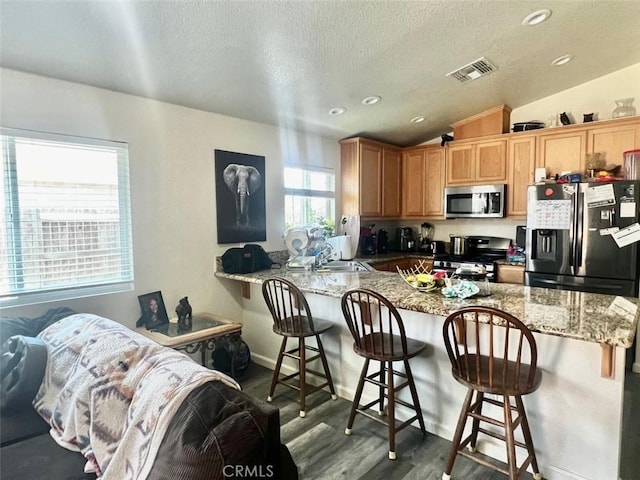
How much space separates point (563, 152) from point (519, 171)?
1.42 feet

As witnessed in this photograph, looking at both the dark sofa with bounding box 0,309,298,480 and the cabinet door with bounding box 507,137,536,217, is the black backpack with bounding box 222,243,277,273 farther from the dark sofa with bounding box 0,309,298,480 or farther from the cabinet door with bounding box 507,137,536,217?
→ the cabinet door with bounding box 507,137,536,217

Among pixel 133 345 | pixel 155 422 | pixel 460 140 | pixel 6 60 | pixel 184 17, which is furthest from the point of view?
pixel 460 140

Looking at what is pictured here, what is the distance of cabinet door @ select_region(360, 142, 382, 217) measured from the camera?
4.49 m

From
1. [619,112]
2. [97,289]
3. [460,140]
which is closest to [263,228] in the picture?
[97,289]

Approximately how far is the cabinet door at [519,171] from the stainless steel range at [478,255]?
550mm

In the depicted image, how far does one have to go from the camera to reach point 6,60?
2.17 metres

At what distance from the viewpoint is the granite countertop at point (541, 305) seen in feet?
5.29

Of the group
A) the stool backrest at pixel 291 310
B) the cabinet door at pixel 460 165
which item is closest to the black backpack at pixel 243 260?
the stool backrest at pixel 291 310

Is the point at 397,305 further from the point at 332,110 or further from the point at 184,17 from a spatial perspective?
the point at 332,110

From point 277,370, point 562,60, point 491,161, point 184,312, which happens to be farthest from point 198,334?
point 562,60

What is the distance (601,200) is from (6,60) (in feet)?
14.7

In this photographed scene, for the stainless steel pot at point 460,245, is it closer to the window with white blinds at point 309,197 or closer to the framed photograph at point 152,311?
the window with white blinds at point 309,197

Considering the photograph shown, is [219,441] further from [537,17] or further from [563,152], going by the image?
[563,152]

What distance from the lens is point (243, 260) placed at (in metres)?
3.38
